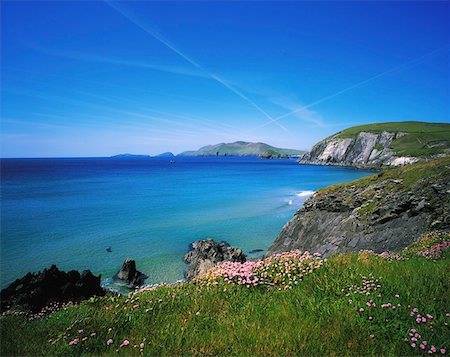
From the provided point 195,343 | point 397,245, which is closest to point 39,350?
point 195,343

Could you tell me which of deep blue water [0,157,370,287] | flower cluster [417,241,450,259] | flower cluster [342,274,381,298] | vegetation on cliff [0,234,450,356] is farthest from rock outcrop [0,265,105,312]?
flower cluster [417,241,450,259]

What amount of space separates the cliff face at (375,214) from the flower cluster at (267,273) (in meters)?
13.2

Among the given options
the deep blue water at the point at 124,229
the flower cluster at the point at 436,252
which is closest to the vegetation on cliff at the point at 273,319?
the flower cluster at the point at 436,252

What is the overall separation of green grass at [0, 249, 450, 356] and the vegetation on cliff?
19mm

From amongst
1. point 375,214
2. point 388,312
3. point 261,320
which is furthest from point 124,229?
point 388,312

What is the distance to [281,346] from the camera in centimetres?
491

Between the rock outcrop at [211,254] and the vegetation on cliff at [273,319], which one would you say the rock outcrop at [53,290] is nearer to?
the vegetation on cliff at [273,319]

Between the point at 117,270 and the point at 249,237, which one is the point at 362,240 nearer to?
the point at 249,237

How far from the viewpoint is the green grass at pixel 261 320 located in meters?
5.07

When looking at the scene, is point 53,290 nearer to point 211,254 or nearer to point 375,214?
point 211,254

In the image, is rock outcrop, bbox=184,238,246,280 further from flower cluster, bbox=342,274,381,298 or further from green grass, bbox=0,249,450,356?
flower cluster, bbox=342,274,381,298

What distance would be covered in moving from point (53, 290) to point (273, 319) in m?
16.1

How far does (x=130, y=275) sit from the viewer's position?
26.2 m

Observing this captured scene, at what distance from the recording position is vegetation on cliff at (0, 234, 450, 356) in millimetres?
5059
